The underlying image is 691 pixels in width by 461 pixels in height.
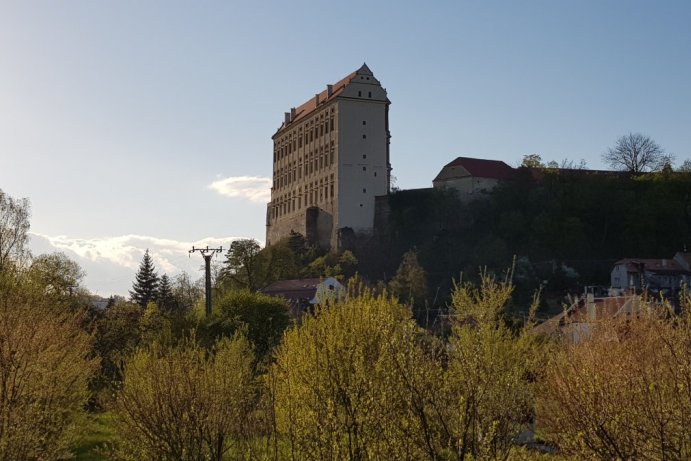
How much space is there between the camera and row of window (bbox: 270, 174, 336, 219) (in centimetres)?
8131

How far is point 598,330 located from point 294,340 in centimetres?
650

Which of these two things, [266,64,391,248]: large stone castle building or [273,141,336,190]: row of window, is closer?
[266,64,391,248]: large stone castle building

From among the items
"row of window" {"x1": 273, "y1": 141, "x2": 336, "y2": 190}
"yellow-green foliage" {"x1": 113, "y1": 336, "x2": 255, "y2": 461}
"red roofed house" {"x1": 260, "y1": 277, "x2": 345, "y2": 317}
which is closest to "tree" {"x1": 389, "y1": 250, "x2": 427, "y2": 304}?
"red roofed house" {"x1": 260, "y1": 277, "x2": 345, "y2": 317}

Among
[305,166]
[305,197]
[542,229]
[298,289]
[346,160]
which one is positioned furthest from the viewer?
[305,166]

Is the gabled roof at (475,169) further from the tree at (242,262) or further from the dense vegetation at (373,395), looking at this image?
the dense vegetation at (373,395)

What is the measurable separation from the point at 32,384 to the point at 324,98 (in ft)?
243

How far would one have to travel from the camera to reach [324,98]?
8669 cm

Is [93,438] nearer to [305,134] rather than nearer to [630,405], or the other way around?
[630,405]

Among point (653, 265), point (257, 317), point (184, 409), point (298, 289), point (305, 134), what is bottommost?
point (184, 409)

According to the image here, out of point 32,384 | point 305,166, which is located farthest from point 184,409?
point 305,166

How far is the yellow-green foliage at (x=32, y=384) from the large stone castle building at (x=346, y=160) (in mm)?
60397

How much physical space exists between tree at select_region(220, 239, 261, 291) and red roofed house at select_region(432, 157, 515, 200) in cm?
2021

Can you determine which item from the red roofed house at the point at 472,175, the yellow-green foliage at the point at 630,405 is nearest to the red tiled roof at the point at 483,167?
the red roofed house at the point at 472,175

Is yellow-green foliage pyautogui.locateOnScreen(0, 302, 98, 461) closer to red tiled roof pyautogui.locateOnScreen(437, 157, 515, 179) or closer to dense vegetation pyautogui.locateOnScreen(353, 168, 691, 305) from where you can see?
dense vegetation pyautogui.locateOnScreen(353, 168, 691, 305)
